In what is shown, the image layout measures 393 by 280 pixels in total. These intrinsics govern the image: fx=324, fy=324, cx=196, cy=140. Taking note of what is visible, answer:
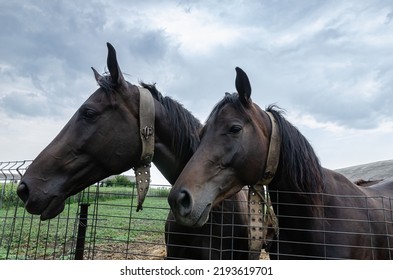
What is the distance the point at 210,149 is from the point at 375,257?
1.74m

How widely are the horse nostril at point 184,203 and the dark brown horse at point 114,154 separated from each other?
0.64 meters

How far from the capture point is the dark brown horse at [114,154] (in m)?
2.80

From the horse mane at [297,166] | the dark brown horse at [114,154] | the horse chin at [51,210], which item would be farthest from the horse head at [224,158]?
the horse chin at [51,210]

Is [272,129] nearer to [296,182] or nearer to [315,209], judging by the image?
[296,182]

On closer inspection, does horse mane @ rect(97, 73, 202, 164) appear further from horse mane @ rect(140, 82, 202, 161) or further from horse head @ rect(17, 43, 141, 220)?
horse head @ rect(17, 43, 141, 220)

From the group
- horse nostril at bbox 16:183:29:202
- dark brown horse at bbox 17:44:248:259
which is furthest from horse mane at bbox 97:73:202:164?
horse nostril at bbox 16:183:29:202

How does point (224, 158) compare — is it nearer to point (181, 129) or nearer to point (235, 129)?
point (235, 129)

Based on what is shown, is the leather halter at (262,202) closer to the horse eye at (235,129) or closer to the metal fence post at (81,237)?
the horse eye at (235,129)

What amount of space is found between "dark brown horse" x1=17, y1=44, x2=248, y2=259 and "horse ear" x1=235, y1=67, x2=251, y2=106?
0.77 metres

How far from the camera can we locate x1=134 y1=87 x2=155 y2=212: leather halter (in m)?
3.00

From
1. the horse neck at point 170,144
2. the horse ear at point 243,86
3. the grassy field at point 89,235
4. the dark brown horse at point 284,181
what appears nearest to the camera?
the dark brown horse at point 284,181

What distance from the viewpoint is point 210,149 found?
2555mm

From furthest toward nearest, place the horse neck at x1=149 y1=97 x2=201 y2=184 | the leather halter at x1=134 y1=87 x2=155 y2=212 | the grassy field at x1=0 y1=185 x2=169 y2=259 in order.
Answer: the grassy field at x1=0 y1=185 x2=169 y2=259 < the horse neck at x1=149 y1=97 x2=201 y2=184 < the leather halter at x1=134 y1=87 x2=155 y2=212

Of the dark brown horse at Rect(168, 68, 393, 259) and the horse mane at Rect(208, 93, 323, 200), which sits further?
the horse mane at Rect(208, 93, 323, 200)
